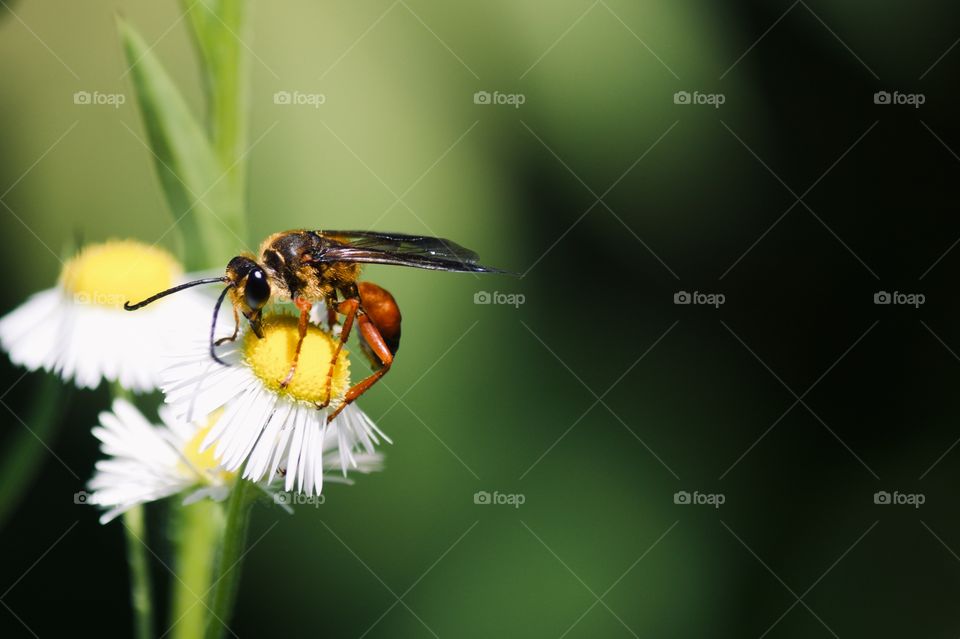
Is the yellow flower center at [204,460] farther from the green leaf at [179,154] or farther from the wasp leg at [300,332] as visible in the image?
the green leaf at [179,154]

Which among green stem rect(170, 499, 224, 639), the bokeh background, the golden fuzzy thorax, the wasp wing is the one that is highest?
the bokeh background

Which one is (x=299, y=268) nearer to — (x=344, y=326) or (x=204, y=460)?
(x=344, y=326)

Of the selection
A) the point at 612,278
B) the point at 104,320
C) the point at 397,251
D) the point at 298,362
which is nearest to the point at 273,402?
the point at 298,362

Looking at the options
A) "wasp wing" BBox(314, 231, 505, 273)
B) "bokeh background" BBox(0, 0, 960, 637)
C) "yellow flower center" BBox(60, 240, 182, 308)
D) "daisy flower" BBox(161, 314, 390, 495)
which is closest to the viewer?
"daisy flower" BBox(161, 314, 390, 495)

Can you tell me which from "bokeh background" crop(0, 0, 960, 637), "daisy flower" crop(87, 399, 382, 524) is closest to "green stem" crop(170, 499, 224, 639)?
"daisy flower" crop(87, 399, 382, 524)

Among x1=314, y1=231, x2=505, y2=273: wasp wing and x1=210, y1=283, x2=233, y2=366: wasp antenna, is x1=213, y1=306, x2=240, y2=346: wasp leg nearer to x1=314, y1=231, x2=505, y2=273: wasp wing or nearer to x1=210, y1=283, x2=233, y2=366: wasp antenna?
x1=210, y1=283, x2=233, y2=366: wasp antenna

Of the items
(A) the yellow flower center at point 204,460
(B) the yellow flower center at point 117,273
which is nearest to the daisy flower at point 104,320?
(B) the yellow flower center at point 117,273

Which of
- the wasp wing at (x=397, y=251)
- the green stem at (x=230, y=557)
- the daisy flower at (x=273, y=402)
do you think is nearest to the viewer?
the green stem at (x=230, y=557)

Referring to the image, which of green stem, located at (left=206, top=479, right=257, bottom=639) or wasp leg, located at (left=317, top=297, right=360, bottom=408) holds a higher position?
wasp leg, located at (left=317, top=297, right=360, bottom=408)
